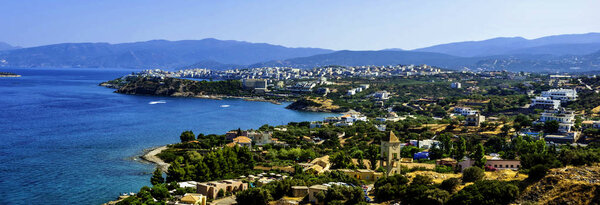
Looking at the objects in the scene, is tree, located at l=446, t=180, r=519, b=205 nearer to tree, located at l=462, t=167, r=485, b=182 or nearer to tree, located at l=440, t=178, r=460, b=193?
tree, located at l=440, t=178, r=460, b=193

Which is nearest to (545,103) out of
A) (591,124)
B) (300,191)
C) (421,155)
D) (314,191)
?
(591,124)

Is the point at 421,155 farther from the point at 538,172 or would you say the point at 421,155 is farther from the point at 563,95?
the point at 563,95

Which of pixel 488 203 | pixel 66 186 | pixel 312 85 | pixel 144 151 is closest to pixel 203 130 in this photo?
pixel 144 151

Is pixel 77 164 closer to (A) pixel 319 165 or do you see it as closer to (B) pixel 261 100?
(A) pixel 319 165

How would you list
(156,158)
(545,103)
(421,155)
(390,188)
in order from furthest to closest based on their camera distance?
(545,103) < (156,158) < (421,155) < (390,188)

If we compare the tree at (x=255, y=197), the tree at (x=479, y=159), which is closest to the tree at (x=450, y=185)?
the tree at (x=479, y=159)

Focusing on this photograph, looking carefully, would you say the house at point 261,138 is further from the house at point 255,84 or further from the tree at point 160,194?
the house at point 255,84

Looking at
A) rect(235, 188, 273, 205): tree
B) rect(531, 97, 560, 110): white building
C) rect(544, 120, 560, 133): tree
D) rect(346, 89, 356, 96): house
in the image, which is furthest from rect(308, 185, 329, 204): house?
rect(346, 89, 356, 96): house

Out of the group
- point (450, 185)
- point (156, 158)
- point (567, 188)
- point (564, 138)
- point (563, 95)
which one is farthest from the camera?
point (563, 95)
